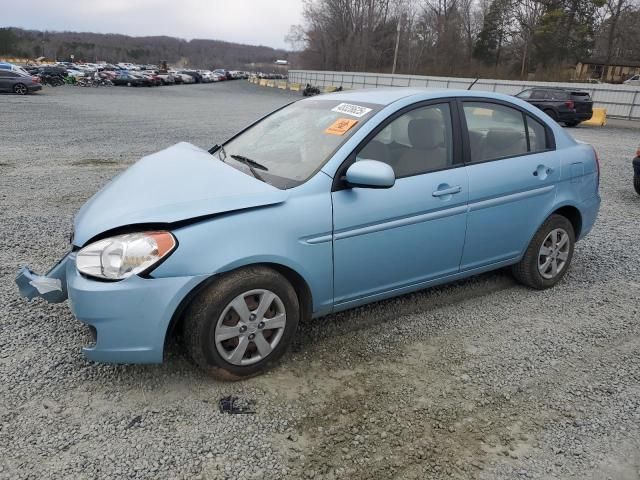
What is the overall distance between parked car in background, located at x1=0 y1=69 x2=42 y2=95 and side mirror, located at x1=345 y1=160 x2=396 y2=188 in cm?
3124

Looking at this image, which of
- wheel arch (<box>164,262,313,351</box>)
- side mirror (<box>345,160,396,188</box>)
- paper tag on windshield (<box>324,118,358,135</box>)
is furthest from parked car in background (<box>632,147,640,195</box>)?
wheel arch (<box>164,262,313,351</box>)

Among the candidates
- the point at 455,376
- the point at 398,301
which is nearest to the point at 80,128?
the point at 398,301

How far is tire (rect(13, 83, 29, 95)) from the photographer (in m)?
27.9

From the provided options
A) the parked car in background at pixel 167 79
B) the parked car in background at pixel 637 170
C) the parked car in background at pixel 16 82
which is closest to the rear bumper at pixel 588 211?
the parked car in background at pixel 637 170

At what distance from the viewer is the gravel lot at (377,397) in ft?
7.77

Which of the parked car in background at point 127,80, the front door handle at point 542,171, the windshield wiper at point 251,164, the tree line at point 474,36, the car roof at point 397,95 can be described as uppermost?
the tree line at point 474,36

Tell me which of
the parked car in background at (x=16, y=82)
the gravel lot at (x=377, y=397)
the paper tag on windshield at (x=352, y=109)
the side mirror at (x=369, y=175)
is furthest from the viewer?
the parked car in background at (x=16, y=82)

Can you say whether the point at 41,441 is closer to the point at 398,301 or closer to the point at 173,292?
the point at 173,292

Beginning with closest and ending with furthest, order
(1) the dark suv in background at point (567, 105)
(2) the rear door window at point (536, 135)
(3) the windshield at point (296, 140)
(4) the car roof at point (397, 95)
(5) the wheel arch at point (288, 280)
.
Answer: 1. (5) the wheel arch at point (288, 280)
2. (3) the windshield at point (296, 140)
3. (4) the car roof at point (397, 95)
4. (2) the rear door window at point (536, 135)
5. (1) the dark suv in background at point (567, 105)

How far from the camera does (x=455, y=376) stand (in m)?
3.05

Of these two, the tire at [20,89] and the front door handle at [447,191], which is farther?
the tire at [20,89]

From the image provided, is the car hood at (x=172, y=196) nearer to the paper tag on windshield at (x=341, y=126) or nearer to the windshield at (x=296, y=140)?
the windshield at (x=296, y=140)

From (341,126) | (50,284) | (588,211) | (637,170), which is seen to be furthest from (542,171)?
(637,170)

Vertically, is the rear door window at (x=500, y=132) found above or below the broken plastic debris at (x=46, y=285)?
above
